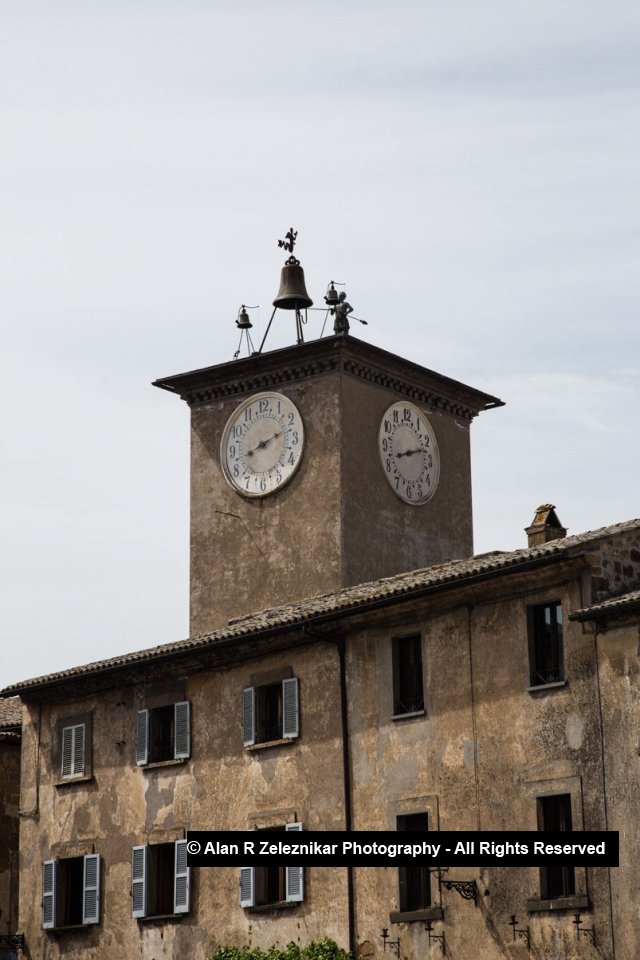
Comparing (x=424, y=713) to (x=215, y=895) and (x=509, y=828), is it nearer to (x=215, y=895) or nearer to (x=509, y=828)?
(x=509, y=828)

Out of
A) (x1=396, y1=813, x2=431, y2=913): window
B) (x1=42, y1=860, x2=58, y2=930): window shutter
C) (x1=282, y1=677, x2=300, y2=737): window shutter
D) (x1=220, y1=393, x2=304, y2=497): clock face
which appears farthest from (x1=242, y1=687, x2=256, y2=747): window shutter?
(x1=220, y1=393, x2=304, y2=497): clock face

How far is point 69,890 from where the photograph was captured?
35469 mm

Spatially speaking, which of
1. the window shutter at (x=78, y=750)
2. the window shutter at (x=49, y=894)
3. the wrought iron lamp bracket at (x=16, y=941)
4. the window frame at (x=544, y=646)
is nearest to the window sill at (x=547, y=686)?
the window frame at (x=544, y=646)

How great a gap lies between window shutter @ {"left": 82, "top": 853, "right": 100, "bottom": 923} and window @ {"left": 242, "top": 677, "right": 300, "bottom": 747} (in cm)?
428

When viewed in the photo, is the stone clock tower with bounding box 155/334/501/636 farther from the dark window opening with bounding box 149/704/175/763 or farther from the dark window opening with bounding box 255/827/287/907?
the dark window opening with bounding box 255/827/287/907

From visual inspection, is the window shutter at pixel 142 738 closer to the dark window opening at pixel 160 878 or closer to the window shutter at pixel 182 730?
the window shutter at pixel 182 730

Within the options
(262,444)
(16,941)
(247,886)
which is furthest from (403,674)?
(16,941)

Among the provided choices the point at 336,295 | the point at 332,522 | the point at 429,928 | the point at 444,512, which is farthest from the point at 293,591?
the point at 429,928

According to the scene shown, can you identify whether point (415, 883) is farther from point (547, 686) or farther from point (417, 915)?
point (547, 686)

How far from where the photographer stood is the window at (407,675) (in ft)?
101

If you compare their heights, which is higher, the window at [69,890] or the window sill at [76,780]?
the window sill at [76,780]

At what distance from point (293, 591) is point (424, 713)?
8.02 meters

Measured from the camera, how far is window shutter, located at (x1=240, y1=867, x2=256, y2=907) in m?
31.9

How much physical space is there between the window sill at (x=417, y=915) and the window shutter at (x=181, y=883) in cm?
464
